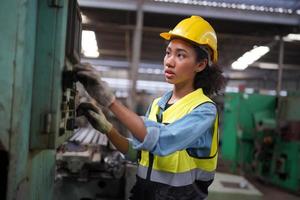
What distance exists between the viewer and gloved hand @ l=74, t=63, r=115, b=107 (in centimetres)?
98

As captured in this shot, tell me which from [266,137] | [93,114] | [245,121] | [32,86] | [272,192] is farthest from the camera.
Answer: [245,121]

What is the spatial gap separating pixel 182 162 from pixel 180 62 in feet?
1.17

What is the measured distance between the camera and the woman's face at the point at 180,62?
3.75 feet

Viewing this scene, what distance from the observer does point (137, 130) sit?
0.96 m

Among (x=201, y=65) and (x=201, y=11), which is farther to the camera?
(x=201, y=11)

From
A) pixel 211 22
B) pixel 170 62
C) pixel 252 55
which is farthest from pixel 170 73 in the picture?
pixel 252 55

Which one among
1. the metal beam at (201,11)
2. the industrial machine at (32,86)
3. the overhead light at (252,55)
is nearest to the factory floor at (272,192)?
the overhead light at (252,55)

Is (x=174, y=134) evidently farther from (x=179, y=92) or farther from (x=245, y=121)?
(x=245, y=121)

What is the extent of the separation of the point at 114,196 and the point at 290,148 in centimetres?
296

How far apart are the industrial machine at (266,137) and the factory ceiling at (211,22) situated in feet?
3.05

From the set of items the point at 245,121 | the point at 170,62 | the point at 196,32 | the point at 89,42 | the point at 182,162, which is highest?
the point at 89,42

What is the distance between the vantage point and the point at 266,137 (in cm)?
452

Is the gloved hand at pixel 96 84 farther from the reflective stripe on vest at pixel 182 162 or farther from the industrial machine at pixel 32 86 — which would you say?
the reflective stripe on vest at pixel 182 162

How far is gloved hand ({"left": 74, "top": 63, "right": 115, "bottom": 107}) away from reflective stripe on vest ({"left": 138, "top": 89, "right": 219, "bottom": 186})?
265 millimetres
